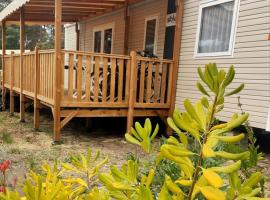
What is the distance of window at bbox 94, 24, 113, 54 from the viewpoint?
40.4 ft

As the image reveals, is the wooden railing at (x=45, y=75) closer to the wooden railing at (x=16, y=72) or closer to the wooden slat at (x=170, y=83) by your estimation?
the wooden railing at (x=16, y=72)

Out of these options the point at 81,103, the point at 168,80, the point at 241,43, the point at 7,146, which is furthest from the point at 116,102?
the point at 241,43

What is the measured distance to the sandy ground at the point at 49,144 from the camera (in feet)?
17.9

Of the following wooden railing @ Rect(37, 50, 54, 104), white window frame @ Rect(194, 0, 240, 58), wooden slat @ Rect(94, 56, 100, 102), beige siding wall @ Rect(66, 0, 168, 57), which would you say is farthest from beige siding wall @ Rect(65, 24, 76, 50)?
white window frame @ Rect(194, 0, 240, 58)

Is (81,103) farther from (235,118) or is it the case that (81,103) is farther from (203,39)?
(235,118)

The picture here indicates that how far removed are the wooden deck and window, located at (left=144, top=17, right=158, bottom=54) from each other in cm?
172

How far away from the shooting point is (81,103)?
6.66m

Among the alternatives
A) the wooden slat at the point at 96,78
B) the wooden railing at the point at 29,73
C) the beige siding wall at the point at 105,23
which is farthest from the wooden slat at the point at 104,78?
the beige siding wall at the point at 105,23

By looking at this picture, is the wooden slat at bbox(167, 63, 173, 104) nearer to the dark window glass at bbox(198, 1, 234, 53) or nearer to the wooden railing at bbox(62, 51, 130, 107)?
the dark window glass at bbox(198, 1, 234, 53)

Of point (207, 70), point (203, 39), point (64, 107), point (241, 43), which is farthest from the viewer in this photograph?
point (203, 39)

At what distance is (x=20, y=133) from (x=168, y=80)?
3802mm

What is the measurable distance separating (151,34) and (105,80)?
3368mm

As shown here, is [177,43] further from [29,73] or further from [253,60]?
[29,73]

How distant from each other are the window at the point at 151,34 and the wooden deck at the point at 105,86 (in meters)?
1.72
